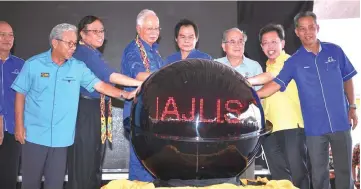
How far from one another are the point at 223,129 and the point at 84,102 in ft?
5.40

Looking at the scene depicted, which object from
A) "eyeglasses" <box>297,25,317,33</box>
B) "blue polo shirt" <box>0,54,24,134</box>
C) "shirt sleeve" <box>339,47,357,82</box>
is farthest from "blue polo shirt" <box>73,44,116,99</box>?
"shirt sleeve" <box>339,47,357,82</box>

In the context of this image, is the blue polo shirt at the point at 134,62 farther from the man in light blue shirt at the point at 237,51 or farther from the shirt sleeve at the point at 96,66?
the man in light blue shirt at the point at 237,51

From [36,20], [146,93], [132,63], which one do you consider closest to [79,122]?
[132,63]

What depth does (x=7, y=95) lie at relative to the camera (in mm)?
3182

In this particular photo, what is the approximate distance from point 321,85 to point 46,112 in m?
1.90

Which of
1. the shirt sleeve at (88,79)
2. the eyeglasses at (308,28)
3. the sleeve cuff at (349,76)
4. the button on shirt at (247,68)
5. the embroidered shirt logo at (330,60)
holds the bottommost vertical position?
the shirt sleeve at (88,79)

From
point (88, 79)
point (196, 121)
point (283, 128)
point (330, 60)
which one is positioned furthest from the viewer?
point (283, 128)

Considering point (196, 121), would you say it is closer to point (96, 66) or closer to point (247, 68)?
point (96, 66)

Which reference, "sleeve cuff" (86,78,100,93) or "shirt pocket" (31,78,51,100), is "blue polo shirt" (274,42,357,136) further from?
"shirt pocket" (31,78,51,100)

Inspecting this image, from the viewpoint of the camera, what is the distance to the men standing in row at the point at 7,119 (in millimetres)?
3152

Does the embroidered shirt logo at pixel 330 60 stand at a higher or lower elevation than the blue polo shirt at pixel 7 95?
higher

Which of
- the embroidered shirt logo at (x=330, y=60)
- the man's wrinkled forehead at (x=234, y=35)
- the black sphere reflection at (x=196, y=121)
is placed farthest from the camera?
the man's wrinkled forehead at (x=234, y=35)

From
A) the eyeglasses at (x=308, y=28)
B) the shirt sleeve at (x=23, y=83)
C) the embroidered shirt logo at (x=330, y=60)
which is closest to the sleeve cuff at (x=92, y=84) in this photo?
the shirt sleeve at (x=23, y=83)

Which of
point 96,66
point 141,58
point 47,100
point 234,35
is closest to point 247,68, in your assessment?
point 234,35
